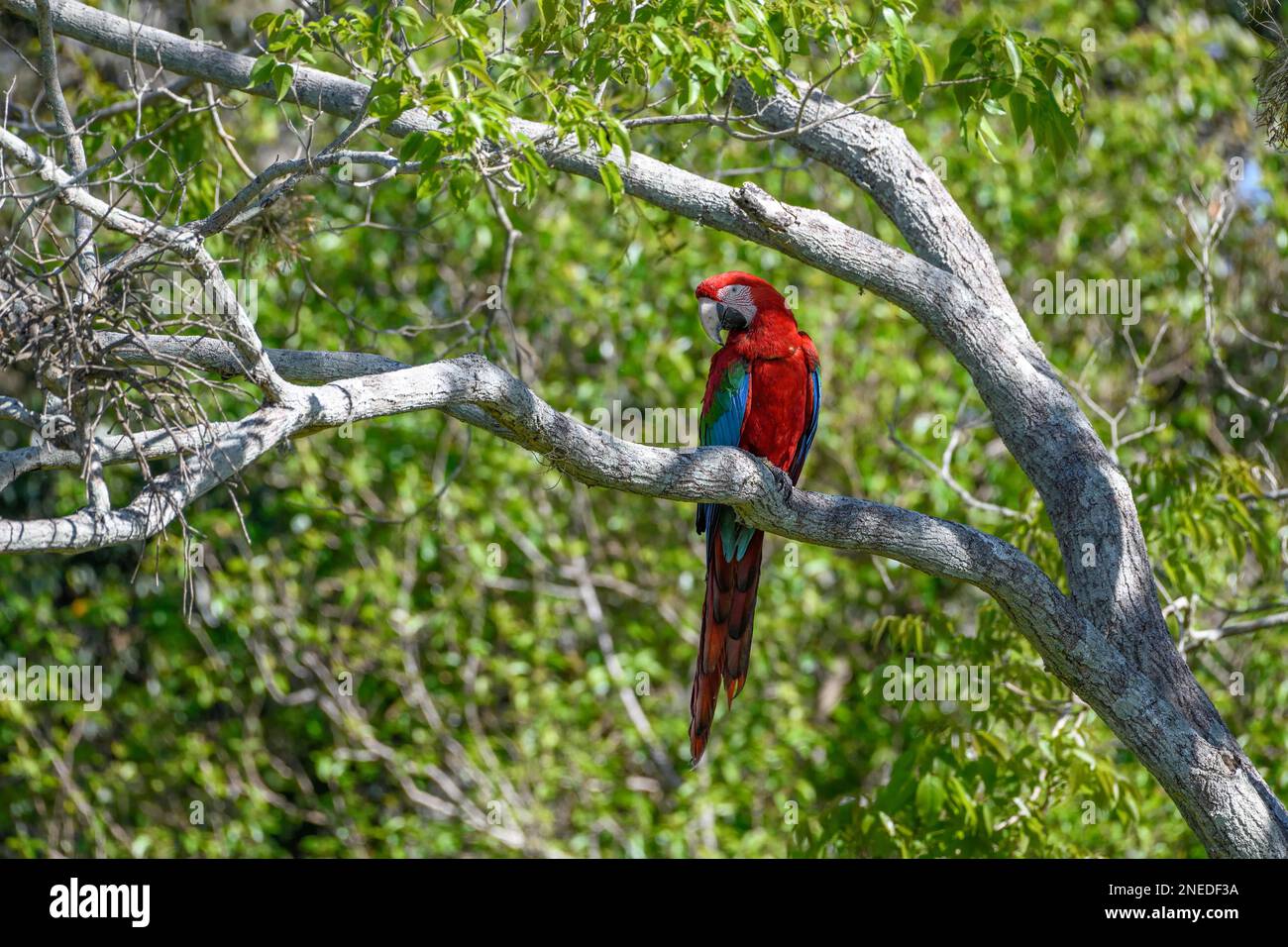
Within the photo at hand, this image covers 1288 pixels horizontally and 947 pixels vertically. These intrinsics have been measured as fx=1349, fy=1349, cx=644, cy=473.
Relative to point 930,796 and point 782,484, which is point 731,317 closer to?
point 782,484

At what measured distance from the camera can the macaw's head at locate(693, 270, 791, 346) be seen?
4.01 metres

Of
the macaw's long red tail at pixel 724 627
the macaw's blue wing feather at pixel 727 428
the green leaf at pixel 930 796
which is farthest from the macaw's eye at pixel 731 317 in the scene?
the green leaf at pixel 930 796

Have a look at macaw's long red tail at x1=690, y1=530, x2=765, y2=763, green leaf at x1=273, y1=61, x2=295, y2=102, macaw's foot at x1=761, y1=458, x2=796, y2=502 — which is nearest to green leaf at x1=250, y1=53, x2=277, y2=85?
green leaf at x1=273, y1=61, x2=295, y2=102

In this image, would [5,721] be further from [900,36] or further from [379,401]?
[900,36]

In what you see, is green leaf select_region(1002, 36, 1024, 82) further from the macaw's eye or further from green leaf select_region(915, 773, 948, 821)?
green leaf select_region(915, 773, 948, 821)

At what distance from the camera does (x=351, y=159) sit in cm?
277

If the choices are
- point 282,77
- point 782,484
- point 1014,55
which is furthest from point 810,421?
point 282,77

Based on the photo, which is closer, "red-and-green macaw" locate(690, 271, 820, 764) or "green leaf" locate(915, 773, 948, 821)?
"green leaf" locate(915, 773, 948, 821)

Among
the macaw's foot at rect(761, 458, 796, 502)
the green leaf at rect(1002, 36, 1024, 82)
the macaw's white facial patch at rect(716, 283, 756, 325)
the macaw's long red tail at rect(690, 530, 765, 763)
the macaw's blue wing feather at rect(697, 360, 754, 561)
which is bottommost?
the macaw's long red tail at rect(690, 530, 765, 763)

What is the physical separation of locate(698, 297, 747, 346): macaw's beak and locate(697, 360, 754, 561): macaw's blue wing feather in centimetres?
15

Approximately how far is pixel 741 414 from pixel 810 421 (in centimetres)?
29
